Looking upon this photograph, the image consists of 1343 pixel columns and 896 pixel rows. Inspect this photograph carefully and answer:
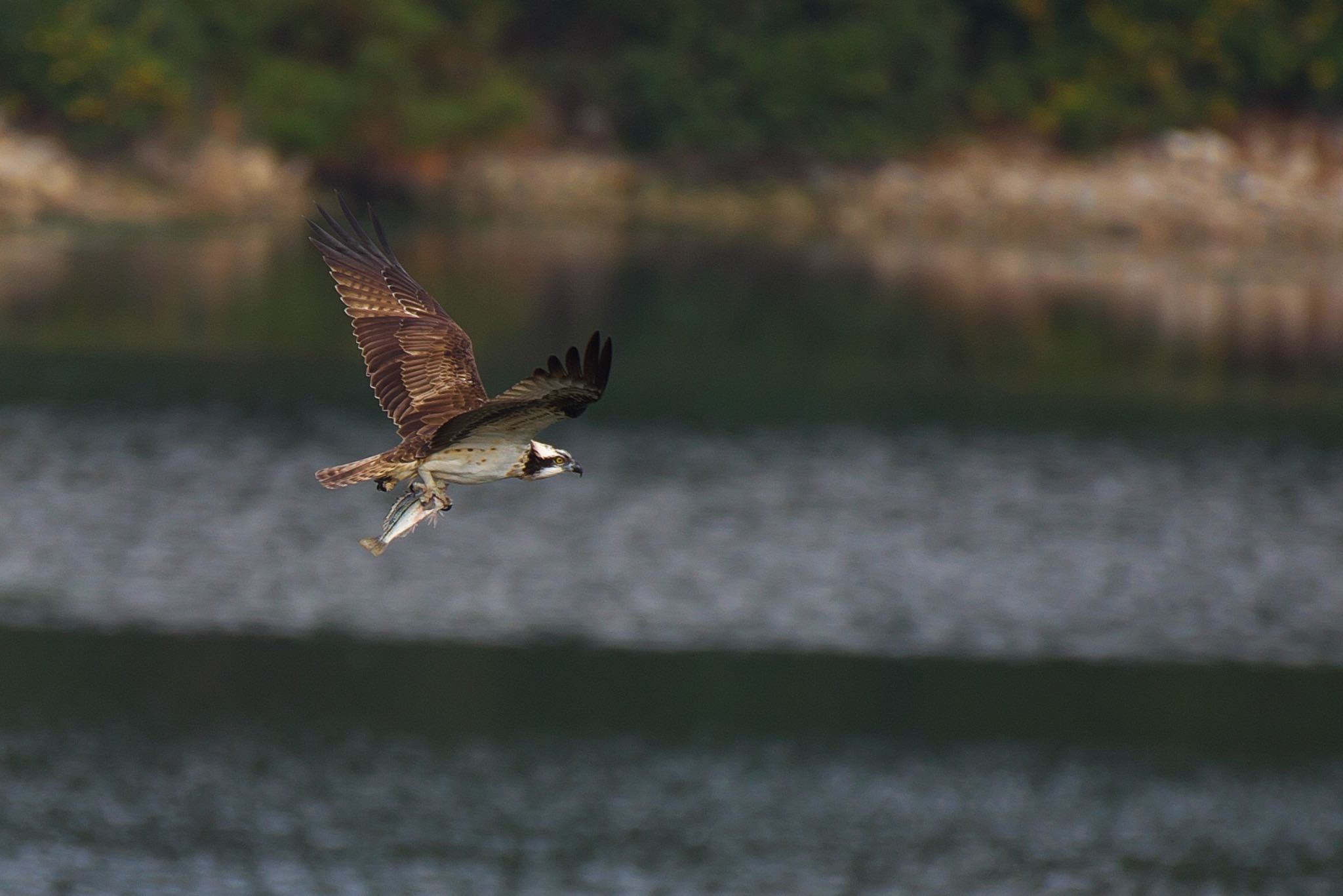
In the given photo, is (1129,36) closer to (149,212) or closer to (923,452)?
(149,212)

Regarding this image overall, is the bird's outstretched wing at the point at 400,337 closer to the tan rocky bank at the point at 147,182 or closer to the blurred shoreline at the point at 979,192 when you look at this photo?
the tan rocky bank at the point at 147,182

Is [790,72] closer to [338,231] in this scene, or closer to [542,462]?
[338,231]

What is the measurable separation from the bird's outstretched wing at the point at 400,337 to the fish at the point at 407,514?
47 cm

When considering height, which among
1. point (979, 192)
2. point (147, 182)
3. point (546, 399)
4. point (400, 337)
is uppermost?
point (979, 192)

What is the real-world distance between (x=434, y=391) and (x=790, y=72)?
66917mm

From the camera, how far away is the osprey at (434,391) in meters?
8.08

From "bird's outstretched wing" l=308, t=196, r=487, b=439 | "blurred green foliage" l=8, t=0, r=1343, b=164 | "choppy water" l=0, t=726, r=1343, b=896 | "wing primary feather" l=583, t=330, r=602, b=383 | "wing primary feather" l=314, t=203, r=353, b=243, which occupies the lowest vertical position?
"choppy water" l=0, t=726, r=1343, b=896

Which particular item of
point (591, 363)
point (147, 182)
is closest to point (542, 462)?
point (591, 363)

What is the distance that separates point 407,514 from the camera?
8422 millimetres

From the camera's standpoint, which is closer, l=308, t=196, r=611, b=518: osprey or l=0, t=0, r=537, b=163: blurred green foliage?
l=308, t=196, r=611, b=518: osprey

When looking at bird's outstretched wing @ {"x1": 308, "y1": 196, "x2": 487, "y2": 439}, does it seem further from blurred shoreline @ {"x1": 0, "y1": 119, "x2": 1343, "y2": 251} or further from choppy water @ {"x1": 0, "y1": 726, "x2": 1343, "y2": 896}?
blurred shoreline @ {"x1": 0, "y1": 119, "x2": 1343, "y2": 251}

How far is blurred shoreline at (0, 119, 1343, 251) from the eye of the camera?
7438 centimetres

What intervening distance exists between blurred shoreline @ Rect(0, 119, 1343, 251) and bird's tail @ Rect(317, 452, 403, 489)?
64283 millimetres

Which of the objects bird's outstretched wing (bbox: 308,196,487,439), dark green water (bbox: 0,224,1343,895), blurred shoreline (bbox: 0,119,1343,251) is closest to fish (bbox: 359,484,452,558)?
bird's outstretched wing (bbox: 308,196,487,439)
